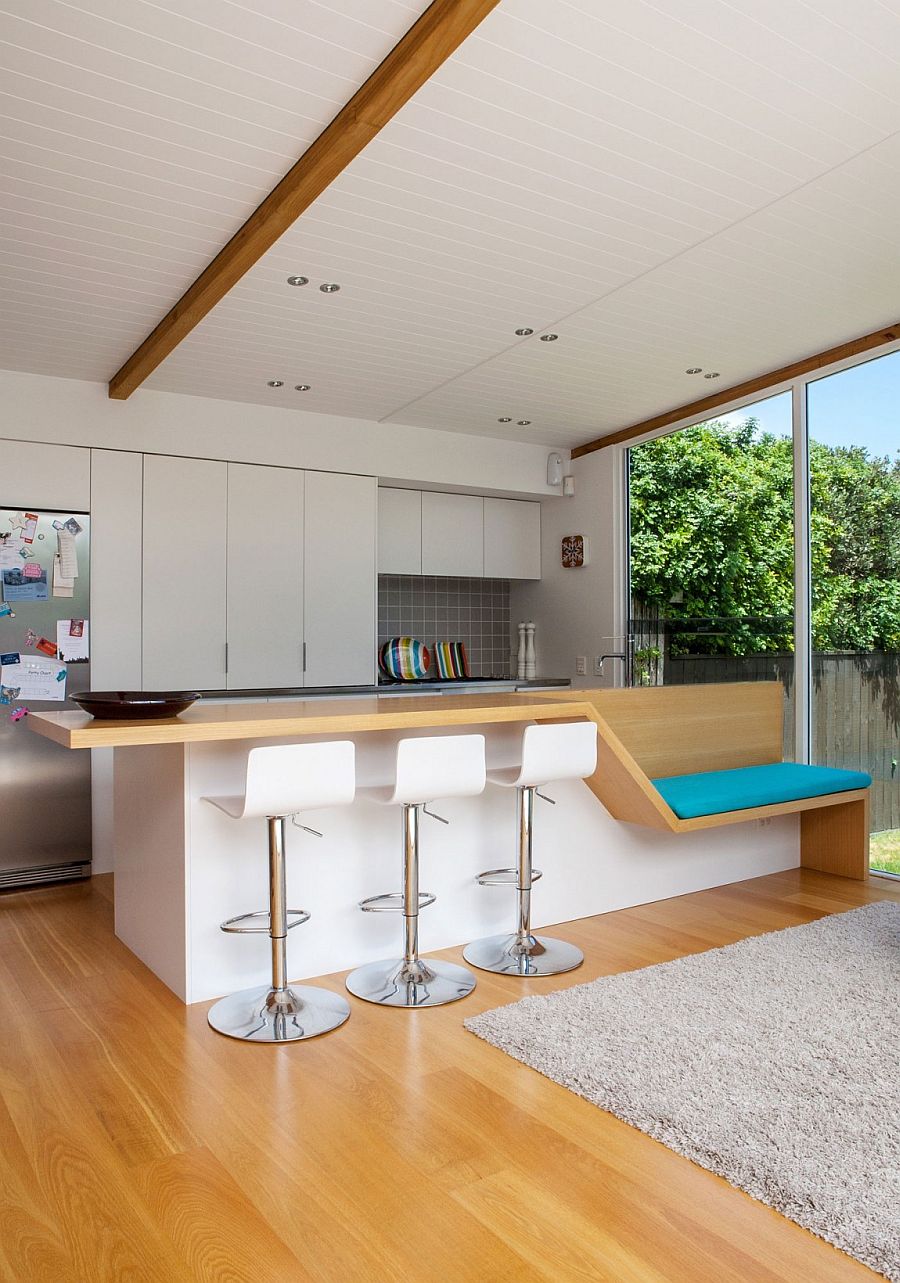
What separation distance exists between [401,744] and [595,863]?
4.64 feet

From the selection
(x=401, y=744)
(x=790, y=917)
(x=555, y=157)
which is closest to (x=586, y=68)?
(x=555, y=157)

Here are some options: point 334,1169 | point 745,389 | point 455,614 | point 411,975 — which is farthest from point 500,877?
point 455,614

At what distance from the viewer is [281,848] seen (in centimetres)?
269

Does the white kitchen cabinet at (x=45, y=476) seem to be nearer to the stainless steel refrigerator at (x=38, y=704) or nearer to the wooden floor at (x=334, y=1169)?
the stainless steel refrigerator at (x=38, y=704)

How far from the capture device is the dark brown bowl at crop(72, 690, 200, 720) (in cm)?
258

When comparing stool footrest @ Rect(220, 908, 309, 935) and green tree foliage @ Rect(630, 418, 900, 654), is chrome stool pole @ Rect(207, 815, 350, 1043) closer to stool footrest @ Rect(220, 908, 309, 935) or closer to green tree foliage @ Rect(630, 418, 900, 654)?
stool footrest @ Rect(220, 908, 309, 935)

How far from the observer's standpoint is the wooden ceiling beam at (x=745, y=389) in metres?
4.29

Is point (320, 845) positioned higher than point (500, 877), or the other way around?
point (320, 845)

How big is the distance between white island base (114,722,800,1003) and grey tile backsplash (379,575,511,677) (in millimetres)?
2833

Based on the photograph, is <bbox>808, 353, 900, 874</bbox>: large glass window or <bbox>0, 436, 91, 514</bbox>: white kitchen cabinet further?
<bbox>0, 436, 91, 514</bbox>: white kitchen cabinet

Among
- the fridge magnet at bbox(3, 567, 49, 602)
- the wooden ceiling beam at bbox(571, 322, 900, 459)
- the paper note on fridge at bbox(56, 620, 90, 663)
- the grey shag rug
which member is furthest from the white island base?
the wooden ceiling beam at bbox(571, 322, 900, 459)

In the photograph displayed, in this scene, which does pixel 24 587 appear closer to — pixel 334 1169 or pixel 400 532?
pixel 400 532

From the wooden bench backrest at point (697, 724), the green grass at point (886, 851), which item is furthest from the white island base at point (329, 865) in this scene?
the green grass at point (886, 851)

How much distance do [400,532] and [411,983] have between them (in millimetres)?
3500
